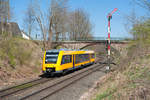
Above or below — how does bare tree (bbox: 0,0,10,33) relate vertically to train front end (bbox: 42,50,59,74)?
above

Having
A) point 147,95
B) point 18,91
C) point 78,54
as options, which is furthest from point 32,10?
point 147,95

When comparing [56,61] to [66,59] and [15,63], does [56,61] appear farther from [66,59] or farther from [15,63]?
[15,63]

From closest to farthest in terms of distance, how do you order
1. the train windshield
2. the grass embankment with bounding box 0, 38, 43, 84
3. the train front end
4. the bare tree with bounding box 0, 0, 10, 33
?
the grass embankment with bounding box 0, 38, 43, 84 < the train front end < the train windshield < the bare tree with bounding box 0, 0, 10, 33

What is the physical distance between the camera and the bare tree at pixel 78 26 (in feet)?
143

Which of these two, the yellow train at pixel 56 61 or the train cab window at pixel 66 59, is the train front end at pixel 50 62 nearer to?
the yellow train at pixel 56 61

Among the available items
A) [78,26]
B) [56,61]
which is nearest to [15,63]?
[56,61]

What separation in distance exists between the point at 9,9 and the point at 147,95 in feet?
62.5

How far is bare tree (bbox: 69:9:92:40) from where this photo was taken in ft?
143

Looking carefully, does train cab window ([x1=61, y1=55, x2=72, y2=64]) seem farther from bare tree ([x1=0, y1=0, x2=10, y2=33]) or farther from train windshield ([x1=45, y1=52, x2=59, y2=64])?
bare tree ([x1=0, y1=0, x2=10, y2=33])

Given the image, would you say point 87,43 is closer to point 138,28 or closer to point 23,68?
point 23,68

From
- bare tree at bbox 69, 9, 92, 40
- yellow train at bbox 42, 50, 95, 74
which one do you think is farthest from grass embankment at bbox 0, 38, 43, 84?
bare tree at bbox 69, 9, 92, 40

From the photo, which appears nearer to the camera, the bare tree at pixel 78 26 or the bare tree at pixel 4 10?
the bare tree at pixel 4 10

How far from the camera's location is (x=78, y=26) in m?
44.6

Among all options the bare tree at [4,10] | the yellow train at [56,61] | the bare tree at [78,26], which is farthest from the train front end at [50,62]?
the bare tree at [78,26]
